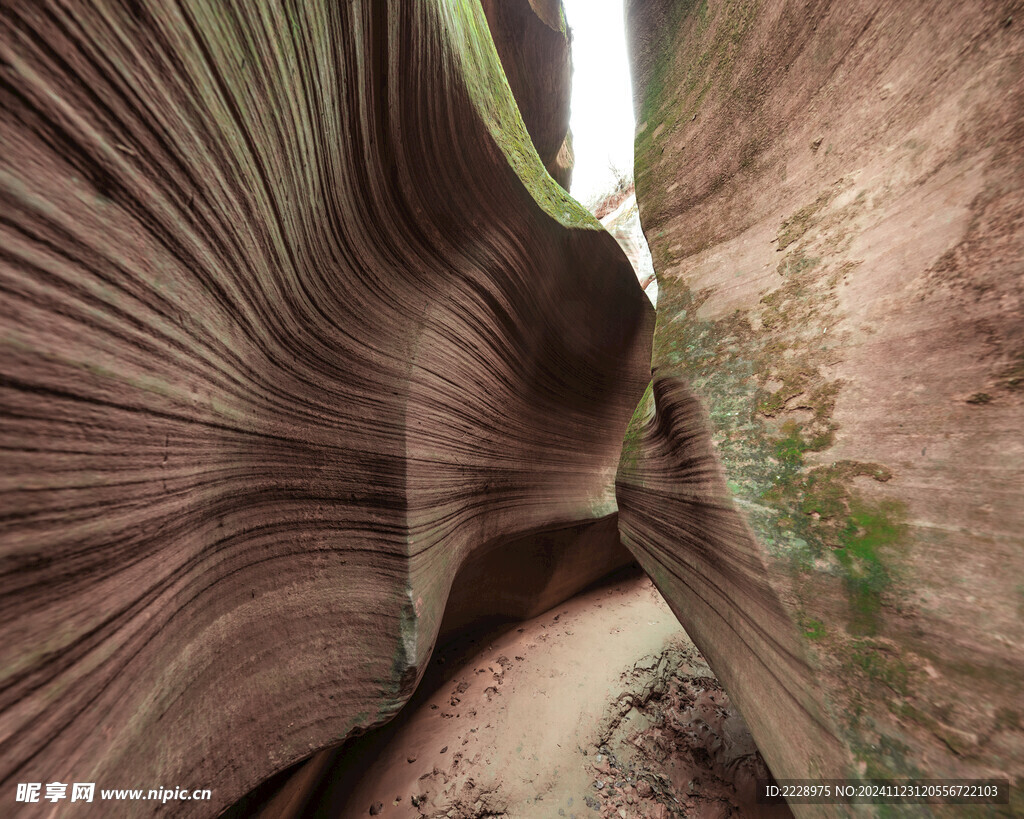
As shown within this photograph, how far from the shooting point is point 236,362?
1.11 metres

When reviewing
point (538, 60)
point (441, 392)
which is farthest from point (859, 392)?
point (538, 60)

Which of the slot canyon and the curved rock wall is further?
the curved rock wall

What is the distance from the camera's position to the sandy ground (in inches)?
89.0

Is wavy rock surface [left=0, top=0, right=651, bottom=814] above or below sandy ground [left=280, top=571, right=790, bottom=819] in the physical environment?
above

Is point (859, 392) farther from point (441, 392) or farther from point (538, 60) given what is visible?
point (538, 60)

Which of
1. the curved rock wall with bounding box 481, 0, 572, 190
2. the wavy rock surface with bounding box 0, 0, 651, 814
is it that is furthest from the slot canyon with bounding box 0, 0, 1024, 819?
the curved rock wall with bounding box 481, 0, 572, 190

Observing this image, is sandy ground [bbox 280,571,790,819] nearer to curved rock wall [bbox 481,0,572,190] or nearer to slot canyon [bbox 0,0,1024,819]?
slot canyon [bbox 0,0,1024,819]

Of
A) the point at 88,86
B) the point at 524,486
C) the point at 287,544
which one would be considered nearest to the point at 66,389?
the point at 88,86

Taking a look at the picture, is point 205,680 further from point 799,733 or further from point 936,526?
point 936,526

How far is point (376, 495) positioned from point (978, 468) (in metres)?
1.94

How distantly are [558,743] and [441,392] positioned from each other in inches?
107

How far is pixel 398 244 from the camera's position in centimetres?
174

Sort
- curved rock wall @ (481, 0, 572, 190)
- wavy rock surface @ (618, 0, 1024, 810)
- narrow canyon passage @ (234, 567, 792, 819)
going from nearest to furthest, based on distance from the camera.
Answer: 1. wavy rock surface @ (618, 0, 1024, 810)
2. narrow canyon passage @ (234, 567, 792, 819)
3. curved rock wall @ (481, 0, 572, 190)

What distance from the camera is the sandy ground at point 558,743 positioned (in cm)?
226
